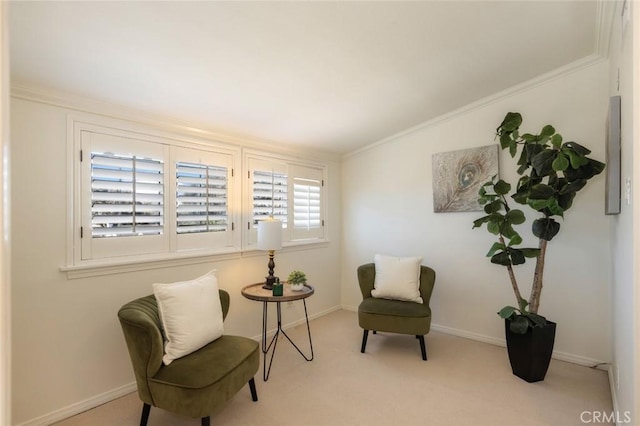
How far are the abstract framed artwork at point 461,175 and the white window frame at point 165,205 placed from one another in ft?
7.25

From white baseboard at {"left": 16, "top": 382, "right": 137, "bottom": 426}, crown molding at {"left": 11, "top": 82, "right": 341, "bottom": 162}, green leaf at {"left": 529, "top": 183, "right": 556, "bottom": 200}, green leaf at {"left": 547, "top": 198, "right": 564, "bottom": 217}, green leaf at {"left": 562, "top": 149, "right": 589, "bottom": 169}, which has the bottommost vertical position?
white baseboard at {"left": 16, "top": 382, "right": 137, "bottom": 426}

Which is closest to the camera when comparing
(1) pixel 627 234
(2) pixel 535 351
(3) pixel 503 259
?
(1) pixel 627 234

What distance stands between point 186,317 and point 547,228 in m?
2.75

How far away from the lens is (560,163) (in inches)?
91.4

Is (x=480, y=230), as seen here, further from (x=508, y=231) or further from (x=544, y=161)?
(x=544, y=161)

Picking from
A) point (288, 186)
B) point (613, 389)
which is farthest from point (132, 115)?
point (613, 389)

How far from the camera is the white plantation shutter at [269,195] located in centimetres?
344

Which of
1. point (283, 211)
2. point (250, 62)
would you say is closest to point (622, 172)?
point (250, 62)

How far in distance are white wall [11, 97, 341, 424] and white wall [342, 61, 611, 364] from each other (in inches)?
111

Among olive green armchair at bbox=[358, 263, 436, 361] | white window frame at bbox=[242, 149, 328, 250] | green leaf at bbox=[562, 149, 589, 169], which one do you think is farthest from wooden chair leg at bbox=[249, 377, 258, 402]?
green leaf at bbox=[562, 149, 589, 169]

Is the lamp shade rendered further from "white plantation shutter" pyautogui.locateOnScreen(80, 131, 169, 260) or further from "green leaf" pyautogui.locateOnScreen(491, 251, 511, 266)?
"green leaf" pyautogui.locateOnScreen(491, 251, 511, 266)

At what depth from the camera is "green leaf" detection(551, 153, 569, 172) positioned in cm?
231

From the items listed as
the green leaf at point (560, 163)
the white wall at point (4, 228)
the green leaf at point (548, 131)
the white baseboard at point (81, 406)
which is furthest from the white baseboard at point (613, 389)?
the white baseboard at point (81, 406)

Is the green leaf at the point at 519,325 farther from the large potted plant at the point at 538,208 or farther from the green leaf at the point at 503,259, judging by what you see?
the green leaf at the point at 503,259
